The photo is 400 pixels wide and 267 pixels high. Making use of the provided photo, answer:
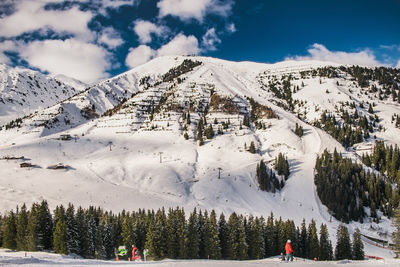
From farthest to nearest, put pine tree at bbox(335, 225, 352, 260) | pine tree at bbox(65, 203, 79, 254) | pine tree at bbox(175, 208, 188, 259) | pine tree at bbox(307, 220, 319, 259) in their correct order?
pine tree at bbox(335, 225, 352, 260)
pine tree at bbox(307, 220, 319, 259)
pine tree at bbox(175, 208, 188, 259)
pine tree at bbox(65, 203, 79, 254)

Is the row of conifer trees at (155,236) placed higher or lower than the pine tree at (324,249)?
higher

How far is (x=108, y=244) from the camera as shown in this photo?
54719mm

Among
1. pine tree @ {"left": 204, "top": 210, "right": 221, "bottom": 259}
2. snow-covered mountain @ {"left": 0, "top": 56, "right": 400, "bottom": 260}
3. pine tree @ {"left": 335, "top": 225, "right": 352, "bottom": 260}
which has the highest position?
snow-covered mountain @ {"left": 0, "top": 56, "right": 400, "bottom": 260}

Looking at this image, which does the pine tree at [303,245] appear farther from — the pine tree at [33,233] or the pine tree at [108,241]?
the pine tree at [33,233]

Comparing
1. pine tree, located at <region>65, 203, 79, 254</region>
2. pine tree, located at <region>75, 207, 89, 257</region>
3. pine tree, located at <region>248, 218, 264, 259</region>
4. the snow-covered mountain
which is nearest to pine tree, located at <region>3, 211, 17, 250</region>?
pine tree, located at <region>65, 203, 79, 254</region>

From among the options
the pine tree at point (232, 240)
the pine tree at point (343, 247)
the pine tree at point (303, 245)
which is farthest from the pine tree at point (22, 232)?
the pine tree at point (343, 247)

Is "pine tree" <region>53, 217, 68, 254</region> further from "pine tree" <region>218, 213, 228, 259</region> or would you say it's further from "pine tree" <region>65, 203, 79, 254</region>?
"pine tree" <region>218, 213, 228, 259</region>

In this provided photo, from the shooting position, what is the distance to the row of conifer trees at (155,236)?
1956 inches

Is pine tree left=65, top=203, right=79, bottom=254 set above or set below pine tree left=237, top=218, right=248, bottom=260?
above

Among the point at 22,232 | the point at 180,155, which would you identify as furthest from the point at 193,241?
the point at 180,155

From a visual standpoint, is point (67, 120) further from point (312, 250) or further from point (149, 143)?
point (312, 250)

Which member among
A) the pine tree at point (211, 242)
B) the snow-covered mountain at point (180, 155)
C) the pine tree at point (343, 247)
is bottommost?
the pine tree at point (343, 247)

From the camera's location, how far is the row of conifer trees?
49.7m

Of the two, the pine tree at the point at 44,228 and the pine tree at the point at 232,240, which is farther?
the pine tree at the point at 232,240
